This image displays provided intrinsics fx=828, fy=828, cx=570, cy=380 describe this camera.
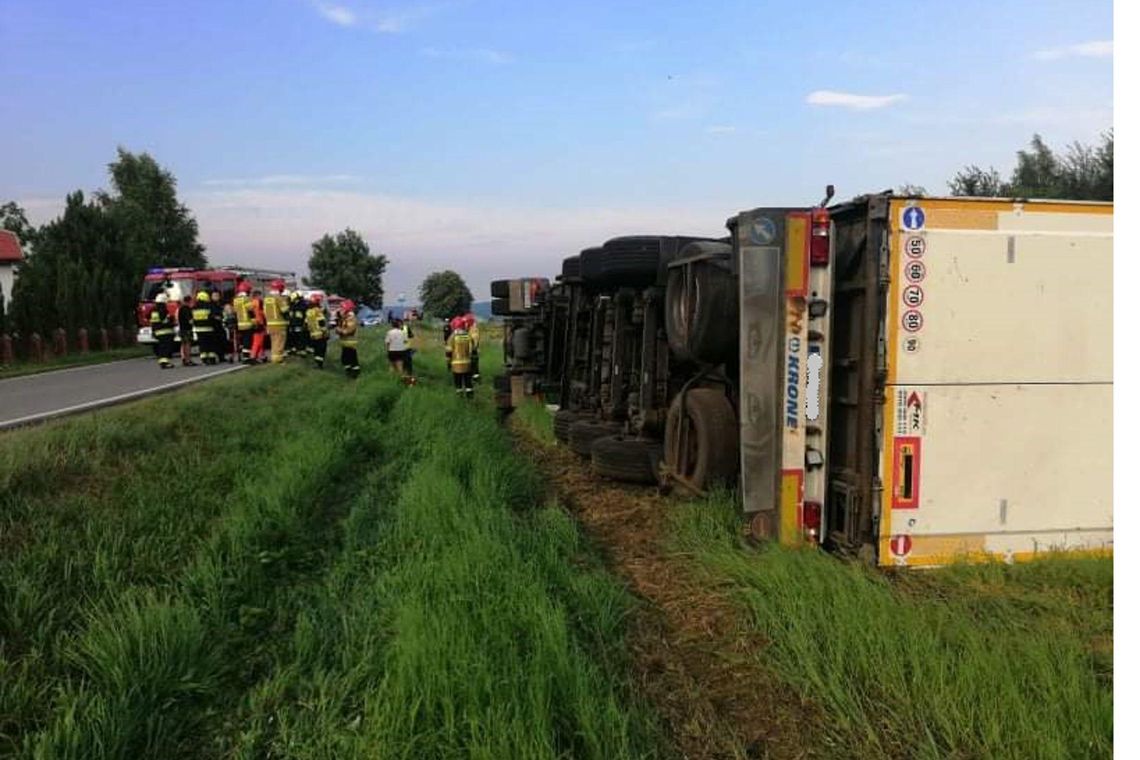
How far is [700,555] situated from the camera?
15.6ft

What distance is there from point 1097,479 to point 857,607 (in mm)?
1844

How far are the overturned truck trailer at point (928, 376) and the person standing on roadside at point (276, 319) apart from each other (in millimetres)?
12121

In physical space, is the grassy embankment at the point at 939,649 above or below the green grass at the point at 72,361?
below

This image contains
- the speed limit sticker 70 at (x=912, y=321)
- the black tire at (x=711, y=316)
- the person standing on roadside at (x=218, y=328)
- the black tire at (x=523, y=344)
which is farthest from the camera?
the person standing on roadside at (x=218, y=328)

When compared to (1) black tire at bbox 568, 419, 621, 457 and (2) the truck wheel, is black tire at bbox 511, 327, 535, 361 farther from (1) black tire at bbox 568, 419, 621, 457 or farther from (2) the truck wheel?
(2) the truck wheel

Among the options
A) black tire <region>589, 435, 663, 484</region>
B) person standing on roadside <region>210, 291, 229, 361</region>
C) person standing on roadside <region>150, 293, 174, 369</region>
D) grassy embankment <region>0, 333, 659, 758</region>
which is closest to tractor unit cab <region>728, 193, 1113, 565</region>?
grassy embankment <region>0, 333, 659, 758</region>

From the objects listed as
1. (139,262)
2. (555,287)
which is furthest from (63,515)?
(139,262)

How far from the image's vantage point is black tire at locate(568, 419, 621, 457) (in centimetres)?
815

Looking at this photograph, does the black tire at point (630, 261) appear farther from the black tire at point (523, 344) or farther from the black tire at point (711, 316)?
the black tire at point (523, 344)

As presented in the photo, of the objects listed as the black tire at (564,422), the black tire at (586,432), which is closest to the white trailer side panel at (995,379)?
the black tire at (586,432)

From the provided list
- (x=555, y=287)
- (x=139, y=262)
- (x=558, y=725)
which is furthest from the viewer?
(x=139, y=262)

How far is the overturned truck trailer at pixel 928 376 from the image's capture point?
417 cm

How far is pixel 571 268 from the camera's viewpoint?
9.86 metres

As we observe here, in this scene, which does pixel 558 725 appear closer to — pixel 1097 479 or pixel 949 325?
pixel 949 325
